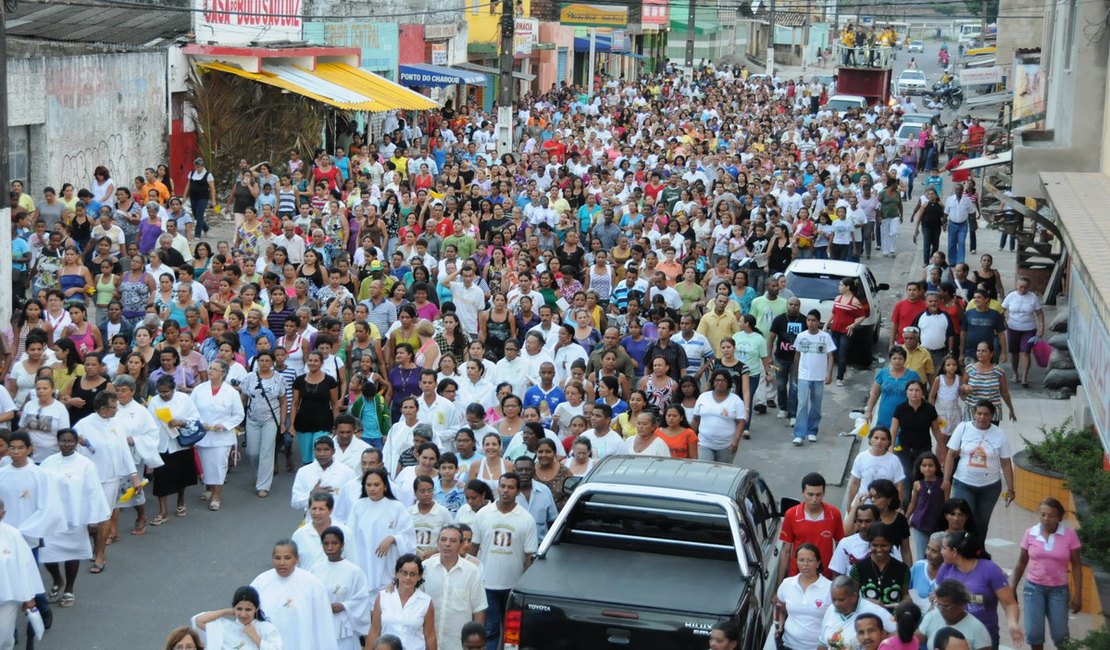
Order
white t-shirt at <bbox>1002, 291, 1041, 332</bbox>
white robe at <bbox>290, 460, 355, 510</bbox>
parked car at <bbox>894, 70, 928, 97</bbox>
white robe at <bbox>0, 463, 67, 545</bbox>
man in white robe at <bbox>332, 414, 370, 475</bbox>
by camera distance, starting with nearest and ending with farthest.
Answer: white robe at <bbox>0, 463, 67, 545</bbox>
white robe at <bbox>290, 460, 355, 510</bbox>
man in white robe at <bbox>332, 414, 370, 475</bbox>
white t-shirt at <bbox>1002, 291, 1041, 332</bbox>
parked car at <bbox>894, 70, 928, 97</bbox>

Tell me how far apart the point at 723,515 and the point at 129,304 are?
8.67 meters

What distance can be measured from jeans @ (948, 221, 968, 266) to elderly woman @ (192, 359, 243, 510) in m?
14.7

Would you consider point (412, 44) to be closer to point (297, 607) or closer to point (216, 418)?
point (216, 418)

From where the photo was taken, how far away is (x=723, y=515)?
9562 mm

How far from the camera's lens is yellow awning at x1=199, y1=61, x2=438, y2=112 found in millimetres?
28422

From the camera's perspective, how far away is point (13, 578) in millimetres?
9562

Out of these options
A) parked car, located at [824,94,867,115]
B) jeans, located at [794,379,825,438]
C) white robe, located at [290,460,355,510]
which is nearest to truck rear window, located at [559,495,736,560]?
white robe, located at [290,460,355,510]

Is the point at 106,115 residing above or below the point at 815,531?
above

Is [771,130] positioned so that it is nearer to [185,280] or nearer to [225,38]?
[225,38]

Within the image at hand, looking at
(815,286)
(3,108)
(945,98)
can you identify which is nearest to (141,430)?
(3,108)

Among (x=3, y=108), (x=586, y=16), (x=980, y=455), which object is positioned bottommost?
(x=980, y=455)

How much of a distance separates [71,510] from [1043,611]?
663 centimetres

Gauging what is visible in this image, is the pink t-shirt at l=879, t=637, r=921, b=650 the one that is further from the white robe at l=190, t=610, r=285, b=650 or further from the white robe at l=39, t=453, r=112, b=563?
the white robe at l=39, t=453, r=112, b=563

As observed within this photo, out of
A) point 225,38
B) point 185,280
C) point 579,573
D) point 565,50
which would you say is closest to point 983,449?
point 579,573
